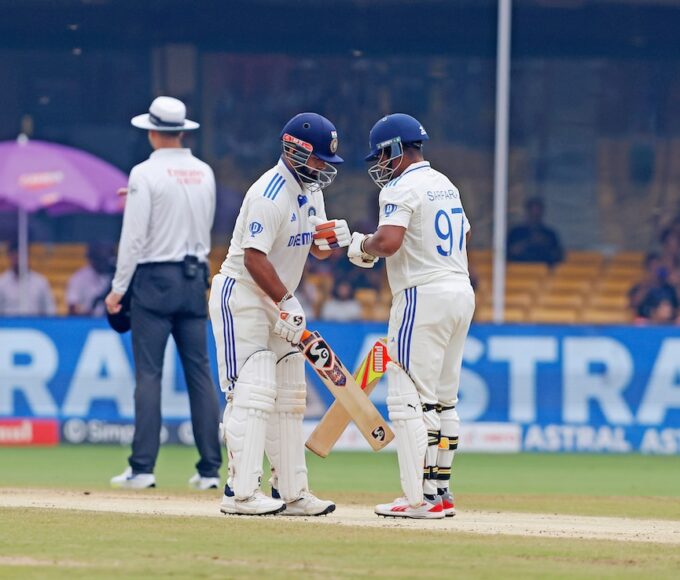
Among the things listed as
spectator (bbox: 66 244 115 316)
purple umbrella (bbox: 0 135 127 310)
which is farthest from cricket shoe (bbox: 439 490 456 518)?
purple umbrella (bbox: 0 135 127 310)

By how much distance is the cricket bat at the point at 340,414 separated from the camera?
27.4 ft

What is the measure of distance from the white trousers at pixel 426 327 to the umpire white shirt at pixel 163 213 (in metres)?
2.21

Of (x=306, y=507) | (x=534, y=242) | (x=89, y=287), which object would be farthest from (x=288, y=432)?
(x=534, y=242)

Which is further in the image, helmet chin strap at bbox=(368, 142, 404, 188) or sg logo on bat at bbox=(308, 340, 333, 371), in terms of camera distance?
helmet chin strap at bbox=(368, 142, 404, 188)

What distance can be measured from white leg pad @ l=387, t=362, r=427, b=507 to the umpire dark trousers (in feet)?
7.29

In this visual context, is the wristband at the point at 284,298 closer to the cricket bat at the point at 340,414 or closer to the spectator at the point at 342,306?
the cricket bat at the point at 340,414

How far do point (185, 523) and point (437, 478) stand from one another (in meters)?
1.43

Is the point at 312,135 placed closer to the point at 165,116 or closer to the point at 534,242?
the point at 165,116

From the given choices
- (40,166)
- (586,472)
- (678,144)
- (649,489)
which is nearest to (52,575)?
(649,489)

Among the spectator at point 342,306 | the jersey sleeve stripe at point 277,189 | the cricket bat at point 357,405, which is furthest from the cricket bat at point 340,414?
the spectator at point 342,306

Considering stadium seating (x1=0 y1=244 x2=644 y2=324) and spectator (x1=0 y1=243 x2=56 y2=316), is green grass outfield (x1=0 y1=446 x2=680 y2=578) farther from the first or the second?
stadium seating (x1=0 y1=244 x2=644 y2=324)

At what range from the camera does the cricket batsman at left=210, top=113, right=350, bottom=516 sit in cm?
803

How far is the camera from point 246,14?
21.2 meters

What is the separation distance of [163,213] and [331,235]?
2122mm
